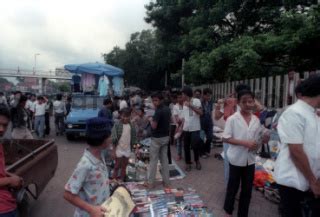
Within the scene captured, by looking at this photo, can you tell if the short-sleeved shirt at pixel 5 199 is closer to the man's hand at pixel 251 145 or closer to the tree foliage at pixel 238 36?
the man's hand at pixel 251 145

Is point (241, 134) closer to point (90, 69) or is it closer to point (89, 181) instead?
point (89, 181)

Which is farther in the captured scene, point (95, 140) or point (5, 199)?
point (5, 199)

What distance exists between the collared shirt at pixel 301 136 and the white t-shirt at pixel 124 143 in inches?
157

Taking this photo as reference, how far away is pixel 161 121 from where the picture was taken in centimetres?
637

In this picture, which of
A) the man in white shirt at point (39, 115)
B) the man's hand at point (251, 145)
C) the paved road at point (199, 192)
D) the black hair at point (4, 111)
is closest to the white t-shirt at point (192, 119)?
the paved road at point (199, 192)

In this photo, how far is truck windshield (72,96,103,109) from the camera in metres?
14.0

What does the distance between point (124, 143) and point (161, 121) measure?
0.90 m

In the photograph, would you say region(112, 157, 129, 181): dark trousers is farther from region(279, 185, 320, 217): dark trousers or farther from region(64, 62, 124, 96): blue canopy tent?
region(64, 62, 124, 96): blue canopy tent

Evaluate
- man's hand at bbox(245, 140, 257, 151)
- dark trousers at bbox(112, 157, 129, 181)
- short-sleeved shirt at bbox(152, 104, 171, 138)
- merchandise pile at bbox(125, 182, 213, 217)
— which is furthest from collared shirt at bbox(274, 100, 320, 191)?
dark trousers at bbox(112, 157, 129, 181)

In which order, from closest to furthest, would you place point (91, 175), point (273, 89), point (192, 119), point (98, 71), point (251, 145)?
point (91, 175)
point (251, 145)
point (192, 119)
point (273, 89)
point (98, 71)

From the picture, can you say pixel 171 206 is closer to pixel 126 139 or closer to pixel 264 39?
pixel 126 139

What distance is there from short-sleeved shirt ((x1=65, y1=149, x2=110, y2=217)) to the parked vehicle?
93 cm

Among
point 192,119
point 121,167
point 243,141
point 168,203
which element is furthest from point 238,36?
point 243,141

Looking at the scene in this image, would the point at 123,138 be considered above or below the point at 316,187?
below
